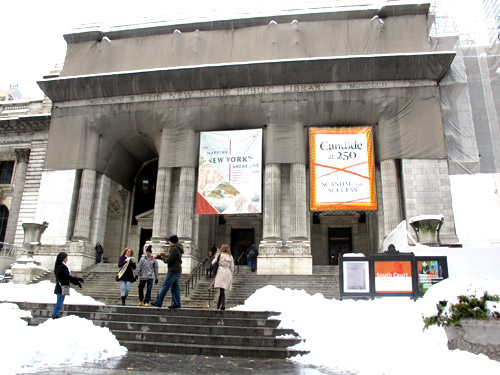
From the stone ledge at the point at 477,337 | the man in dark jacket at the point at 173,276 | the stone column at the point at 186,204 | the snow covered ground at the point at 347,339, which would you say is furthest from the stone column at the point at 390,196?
the stone ledge at the point at 477,337

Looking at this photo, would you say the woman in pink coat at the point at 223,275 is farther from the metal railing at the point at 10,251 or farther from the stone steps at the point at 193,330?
the metal railing at the point at 10,251

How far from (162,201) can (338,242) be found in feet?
39.7

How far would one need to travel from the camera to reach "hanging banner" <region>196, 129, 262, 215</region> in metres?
23.5

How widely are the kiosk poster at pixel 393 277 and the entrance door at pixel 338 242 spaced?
55.4 ft

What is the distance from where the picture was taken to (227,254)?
11.6m

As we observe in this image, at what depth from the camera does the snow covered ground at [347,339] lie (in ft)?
20.8

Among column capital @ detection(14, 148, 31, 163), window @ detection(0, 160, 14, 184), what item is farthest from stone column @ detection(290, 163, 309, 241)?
window @ detection(0, 160, 14, 184)

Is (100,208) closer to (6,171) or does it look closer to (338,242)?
(6,171)

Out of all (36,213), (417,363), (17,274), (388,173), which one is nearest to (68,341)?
(417,363)

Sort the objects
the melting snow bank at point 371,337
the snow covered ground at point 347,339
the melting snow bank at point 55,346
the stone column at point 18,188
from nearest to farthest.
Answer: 1. the melting snow bank at point 371,337
2. the snow covered ground at point 347,339
3. the melting snow bank at point 55,346
4. the stone column at point 18,188

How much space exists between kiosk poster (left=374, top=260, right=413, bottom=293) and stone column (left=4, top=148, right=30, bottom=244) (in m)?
26.2

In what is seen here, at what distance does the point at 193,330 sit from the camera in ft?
31.5

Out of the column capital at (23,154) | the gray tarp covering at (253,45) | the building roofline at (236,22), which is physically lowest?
the column capital at (23,154)

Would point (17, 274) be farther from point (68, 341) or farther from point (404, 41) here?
point (404, 41)
